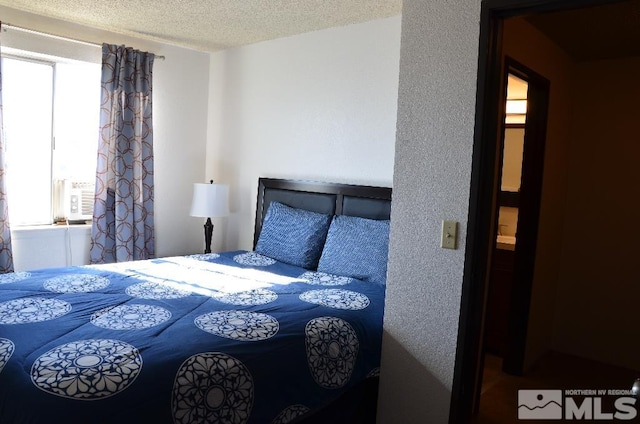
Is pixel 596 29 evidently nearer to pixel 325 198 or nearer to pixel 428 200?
pixel 428 200

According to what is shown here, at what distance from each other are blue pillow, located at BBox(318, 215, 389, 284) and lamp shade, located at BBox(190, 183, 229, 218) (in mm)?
1192

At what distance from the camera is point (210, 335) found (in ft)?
6.33

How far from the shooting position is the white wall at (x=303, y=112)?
328cm

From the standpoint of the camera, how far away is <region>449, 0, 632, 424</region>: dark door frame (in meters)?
1.85

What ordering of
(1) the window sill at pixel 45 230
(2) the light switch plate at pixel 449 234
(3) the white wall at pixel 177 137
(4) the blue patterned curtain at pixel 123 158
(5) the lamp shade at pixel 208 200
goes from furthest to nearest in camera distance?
(3) the white wall at pixel 177 137 < (5) the lamp shade at pixel 208 200 < (4) the blue patterned curtain at pixel 123 158 < (1) the window sill at pixel 45 230 < (2) the light switch plate at pixel 449 234

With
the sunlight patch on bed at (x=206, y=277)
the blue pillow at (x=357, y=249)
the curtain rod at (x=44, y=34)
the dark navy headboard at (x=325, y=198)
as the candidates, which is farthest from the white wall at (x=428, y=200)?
the curtain rod at (x=44, y=34)

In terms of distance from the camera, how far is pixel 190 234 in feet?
15.0

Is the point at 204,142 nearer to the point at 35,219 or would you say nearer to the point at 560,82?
the point at 35,219

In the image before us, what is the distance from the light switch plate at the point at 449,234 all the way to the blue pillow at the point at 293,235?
144 cm

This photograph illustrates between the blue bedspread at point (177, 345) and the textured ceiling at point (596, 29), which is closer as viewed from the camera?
the blue bedspread at point (177, 345)

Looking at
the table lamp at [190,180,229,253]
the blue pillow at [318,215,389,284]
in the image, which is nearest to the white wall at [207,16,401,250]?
the table lamp at [190,180,229,253]

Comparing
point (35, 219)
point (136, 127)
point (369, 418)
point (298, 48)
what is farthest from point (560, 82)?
point (35, 219)

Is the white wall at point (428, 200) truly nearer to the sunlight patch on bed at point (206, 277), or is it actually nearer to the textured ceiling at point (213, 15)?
the sunlight patch on bed at point (206, 277)

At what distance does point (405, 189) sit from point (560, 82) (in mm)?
1978
